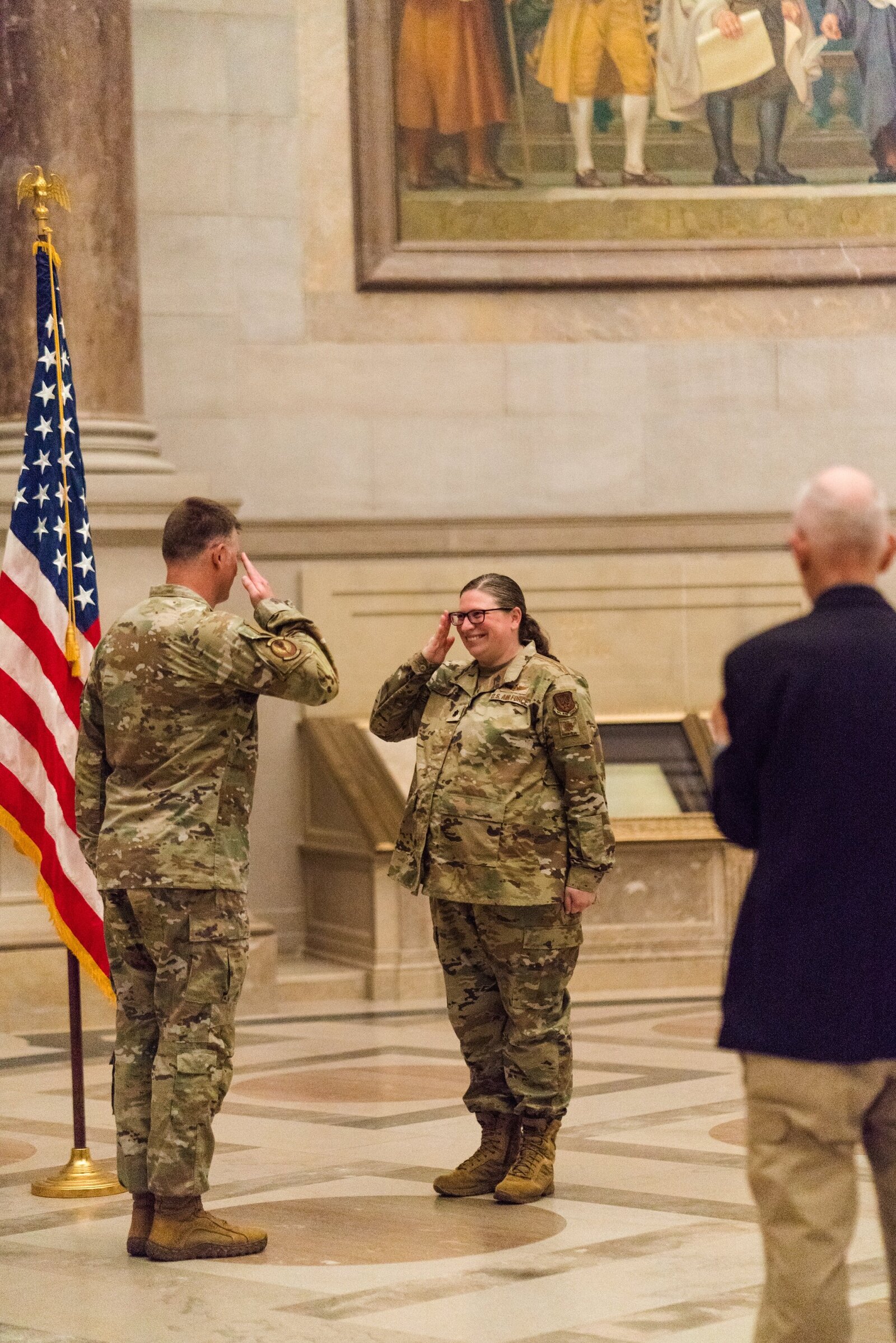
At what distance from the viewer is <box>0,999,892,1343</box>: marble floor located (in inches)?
193

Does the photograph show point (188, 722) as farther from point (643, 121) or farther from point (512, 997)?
point (643, 121)

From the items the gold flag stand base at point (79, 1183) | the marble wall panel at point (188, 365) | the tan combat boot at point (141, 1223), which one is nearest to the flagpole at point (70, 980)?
the gold flag stand base at point (79, 1183)

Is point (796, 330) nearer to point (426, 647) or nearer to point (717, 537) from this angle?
point (717, 537)

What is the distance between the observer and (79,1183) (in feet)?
21.3

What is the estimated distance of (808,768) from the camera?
361 cm

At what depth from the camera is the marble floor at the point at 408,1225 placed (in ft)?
16.0

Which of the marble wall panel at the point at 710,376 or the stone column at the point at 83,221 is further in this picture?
the marble wall panel at the point at 710,376

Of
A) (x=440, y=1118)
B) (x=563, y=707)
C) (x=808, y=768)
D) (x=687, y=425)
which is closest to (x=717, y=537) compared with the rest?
(x=687, y=425)

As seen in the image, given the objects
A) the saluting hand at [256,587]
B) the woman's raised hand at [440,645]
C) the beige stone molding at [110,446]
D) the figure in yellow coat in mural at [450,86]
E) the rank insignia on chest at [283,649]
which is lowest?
the woman's raised hand at [440,645]

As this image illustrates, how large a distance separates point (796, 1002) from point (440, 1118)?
4.31 m

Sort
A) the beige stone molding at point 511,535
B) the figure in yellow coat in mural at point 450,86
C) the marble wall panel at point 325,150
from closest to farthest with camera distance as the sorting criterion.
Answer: the beige stone molding at point 511,535, the marble wall panel at point 325,150, the figure in yellow coat in mural at point 450,86

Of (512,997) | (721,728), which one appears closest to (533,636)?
(512,997)

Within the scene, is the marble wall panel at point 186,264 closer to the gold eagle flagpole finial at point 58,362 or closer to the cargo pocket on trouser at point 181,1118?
the gold eagle flagpole finial at point 58,362

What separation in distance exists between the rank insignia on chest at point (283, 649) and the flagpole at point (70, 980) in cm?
161
